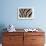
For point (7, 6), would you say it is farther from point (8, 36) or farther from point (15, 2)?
point (8, 36)

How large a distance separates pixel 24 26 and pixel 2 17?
0.73m

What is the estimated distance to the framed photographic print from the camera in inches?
151

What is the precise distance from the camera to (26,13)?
3.84m

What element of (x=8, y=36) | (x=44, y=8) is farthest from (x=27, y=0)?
(x=8, y=36)

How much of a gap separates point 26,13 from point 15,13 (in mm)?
336

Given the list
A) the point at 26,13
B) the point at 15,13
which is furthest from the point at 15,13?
the point at 26,13

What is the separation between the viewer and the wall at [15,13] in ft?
12.6

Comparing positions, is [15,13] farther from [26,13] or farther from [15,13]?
[26,13]

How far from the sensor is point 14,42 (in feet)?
11.0

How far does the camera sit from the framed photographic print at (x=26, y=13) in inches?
151

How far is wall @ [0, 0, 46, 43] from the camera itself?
384cm

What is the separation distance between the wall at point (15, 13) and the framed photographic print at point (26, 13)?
3.7 inches

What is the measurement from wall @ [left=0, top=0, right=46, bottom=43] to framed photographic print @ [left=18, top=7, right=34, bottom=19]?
0.30 feet

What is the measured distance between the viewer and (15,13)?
3.85 meters
